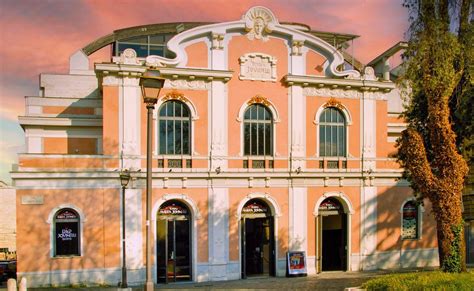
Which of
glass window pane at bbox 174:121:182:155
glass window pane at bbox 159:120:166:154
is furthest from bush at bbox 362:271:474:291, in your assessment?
glass window pane at bbox 159:120:166:154

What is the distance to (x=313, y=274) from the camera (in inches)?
840

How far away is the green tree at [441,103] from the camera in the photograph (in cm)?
1388

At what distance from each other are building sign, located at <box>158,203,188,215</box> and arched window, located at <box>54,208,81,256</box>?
11.3ft

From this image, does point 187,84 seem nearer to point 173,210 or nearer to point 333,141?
point 173,210

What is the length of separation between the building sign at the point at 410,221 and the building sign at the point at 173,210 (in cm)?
1097

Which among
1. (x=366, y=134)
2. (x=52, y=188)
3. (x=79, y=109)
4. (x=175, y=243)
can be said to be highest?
(x=79, y=109)

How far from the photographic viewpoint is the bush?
12.0 meters

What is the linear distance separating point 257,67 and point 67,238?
36.1ft

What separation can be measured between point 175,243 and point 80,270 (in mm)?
3965

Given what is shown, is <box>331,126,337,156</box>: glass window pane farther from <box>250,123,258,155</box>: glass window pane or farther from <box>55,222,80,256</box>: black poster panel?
<box>55,222,80,256</box>: black poster panel

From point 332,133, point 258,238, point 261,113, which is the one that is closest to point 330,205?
point 332,133

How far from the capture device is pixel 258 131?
21.2 meters

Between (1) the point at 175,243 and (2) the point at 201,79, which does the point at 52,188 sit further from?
(2) the point at 201,79

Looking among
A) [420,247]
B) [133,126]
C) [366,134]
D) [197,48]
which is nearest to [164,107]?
[133,126]
